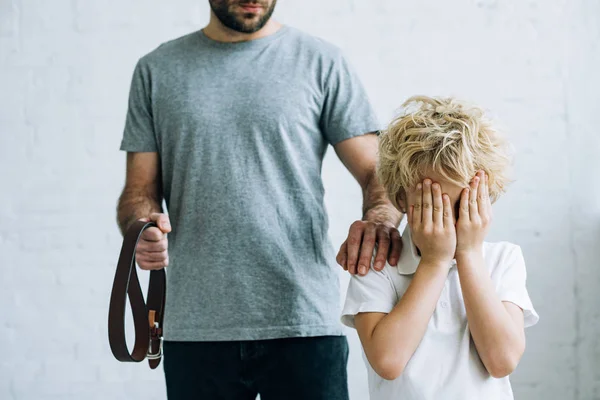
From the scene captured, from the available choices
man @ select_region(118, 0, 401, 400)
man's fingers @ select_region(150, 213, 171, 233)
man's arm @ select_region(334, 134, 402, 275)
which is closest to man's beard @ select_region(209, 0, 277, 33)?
man @ select_region(118, 0, 401, 400)

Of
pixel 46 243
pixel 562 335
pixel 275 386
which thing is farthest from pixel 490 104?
pixel 46 243

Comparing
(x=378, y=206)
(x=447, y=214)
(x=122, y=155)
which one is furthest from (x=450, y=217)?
(x=122, y=155)

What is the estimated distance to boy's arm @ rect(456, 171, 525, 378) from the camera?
1.08m

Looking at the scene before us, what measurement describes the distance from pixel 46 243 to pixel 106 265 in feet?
0.65

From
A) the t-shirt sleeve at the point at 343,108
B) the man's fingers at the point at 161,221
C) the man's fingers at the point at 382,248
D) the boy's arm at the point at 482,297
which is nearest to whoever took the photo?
the boy's arm at the point at 482,297

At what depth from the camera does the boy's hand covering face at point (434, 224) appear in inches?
43.6

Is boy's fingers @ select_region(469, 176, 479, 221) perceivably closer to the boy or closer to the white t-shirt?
the boy

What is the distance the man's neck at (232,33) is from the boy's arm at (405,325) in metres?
0.65

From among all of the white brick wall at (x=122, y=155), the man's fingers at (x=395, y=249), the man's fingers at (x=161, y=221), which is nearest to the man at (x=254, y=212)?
the man's fingers at (x=161, y=221)

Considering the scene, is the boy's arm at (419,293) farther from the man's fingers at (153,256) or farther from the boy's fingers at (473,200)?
the man's fingers at (153,256)

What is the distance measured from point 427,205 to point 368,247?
0.14 m

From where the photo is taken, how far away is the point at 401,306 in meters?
1.11

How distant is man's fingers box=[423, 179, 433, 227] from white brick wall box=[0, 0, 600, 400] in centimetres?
121

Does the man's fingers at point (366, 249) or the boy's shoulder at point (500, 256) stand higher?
the man's fingers at point (366, 249)
